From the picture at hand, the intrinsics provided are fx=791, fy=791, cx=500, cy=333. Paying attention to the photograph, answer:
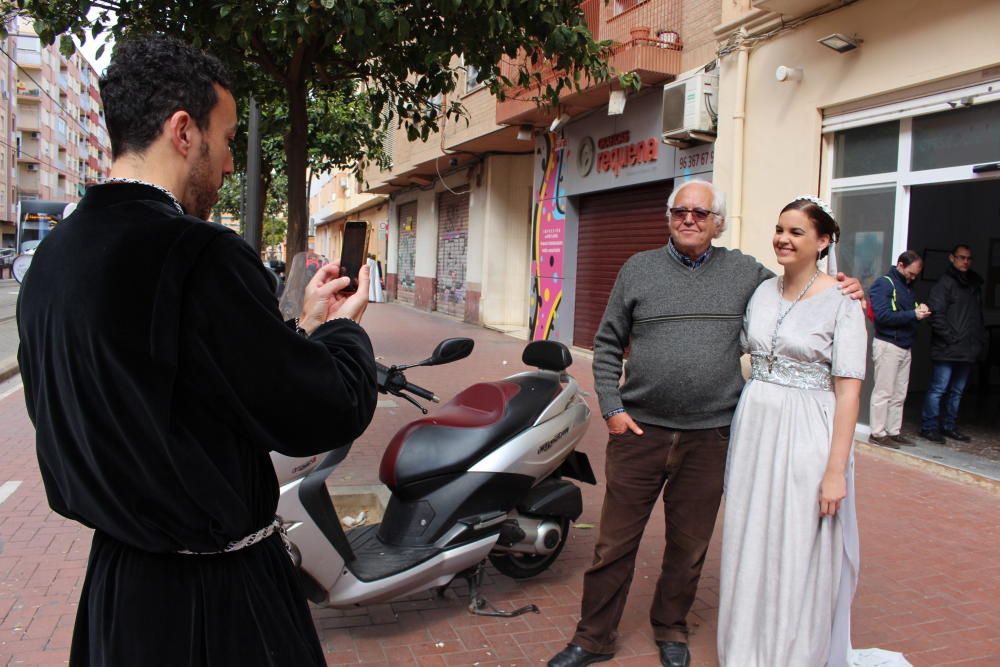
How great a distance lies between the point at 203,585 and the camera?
138cm

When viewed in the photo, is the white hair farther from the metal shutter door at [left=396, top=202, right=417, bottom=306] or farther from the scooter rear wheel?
the metal shutter door at [left=396, top=202, right=417, bottom=306]

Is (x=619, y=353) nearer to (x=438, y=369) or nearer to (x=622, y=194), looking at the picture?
(x=438, y=369)

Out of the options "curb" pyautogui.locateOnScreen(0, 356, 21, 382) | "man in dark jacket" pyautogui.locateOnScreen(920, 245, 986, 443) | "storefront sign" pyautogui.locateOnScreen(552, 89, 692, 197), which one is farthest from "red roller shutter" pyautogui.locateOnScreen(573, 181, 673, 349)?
"curb" pyautogui.locateOnScreen(0, 356, 21, 382)

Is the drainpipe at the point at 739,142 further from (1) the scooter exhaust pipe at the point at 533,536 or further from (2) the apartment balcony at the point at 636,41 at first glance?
(1) the scooter exhaust pipe at the point at 533,536

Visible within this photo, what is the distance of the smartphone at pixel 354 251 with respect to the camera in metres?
1.75

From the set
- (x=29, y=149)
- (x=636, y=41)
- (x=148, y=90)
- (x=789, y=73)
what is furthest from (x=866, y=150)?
(x=29, y=149)

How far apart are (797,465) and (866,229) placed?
5574mm

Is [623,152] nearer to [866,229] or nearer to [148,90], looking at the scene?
[866,229]

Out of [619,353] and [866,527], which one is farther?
[866,527]

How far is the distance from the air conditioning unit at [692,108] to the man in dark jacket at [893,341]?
10.3ft

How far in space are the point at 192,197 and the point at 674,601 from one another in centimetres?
264

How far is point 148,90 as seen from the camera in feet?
4.40

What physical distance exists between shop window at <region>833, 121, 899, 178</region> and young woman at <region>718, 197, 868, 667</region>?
16.5 ft

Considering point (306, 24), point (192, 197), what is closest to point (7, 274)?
point (306, 24)
